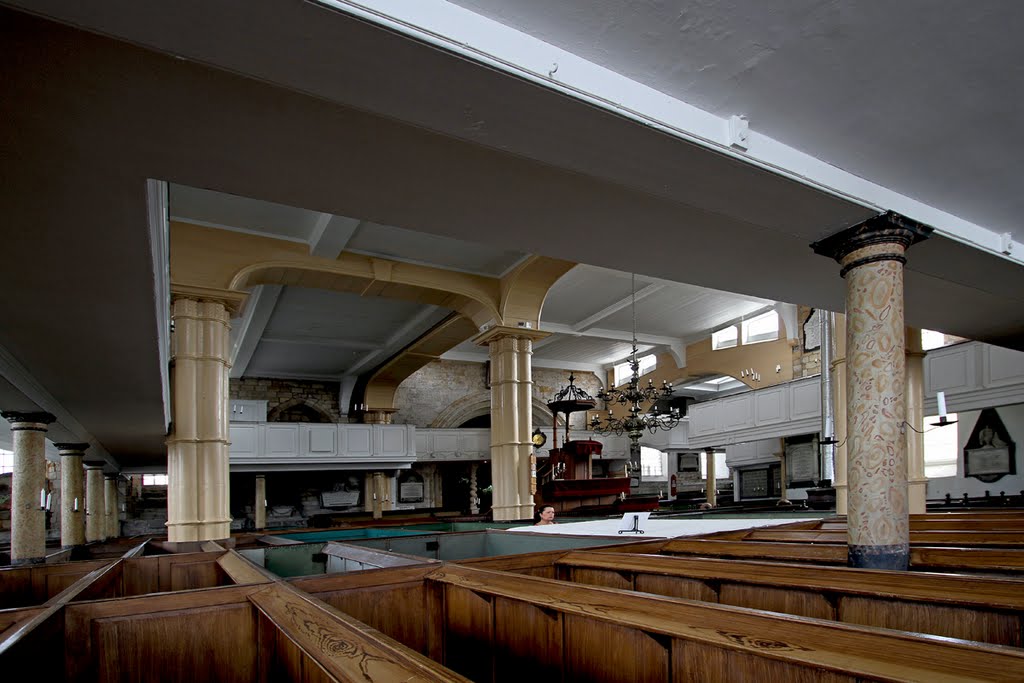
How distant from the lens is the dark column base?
147 inches

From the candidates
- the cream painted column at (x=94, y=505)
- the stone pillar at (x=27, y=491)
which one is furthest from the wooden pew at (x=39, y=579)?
the cream painted column at (x=94, y=505)

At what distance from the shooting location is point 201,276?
8.60 meters

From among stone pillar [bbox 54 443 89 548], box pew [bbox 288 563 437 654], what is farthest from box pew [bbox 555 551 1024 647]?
stone pillar [bbox 54 443 89 548]

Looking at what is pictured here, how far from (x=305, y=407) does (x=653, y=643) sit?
61.0 ft

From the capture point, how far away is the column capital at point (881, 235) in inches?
159

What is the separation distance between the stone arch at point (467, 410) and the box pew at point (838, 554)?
15968mm

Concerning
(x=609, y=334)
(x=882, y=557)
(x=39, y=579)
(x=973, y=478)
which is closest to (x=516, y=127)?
(x=882, y=557)

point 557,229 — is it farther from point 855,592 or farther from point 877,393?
point 855,592

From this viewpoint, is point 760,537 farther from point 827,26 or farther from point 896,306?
point 827,26

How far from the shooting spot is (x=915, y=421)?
23.9 feet

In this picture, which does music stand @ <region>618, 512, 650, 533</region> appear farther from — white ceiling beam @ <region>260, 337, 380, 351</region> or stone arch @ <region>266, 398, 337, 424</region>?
stone arch @ <region>266, 398, 337, 424</region>

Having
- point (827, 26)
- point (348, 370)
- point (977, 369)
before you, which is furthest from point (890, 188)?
point (348, 370)

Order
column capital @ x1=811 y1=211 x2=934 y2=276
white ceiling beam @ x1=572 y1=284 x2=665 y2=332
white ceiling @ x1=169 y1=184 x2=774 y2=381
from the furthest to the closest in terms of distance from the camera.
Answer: white ceiling beam @ x1=572 y1=284 x2=665 y2=332 → white ceiling @ x1=169 y1=184 x2=774 y2=381 → column capital @ x1=811 y1=211 x2=934 y2=276

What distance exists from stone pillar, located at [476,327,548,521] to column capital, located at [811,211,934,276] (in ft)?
21.7
